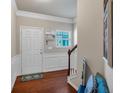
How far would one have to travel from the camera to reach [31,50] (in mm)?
4762

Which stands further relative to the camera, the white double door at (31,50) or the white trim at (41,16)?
the white double door at (31,50)

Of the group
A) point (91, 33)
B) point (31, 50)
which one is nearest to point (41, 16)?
point (31, 50)

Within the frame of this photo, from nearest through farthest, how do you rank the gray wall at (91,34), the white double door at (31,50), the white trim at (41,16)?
the gray wall at (91,34) → the white trim at (41,16) → the white double door at (31,50)

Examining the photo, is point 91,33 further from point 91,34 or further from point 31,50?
point 31,50

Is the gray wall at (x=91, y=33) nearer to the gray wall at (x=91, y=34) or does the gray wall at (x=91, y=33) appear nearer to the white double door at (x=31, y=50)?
the gray wall at (x=91, y=34)

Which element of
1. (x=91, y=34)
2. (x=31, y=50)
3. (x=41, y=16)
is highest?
(x=41, y=16)

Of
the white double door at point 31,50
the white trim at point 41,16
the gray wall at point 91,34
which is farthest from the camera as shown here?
the white double door at point 31,50

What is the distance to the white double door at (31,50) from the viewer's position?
4.61 m

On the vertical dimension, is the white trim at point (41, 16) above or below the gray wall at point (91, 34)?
above

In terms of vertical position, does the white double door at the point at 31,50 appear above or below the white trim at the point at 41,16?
below

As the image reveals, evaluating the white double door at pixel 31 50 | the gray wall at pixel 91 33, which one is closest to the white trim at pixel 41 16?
the white double door at pixel 31 50

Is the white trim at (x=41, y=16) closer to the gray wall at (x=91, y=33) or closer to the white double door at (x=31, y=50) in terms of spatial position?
the white double door at (x=31, y=50)

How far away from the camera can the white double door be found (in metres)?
4.61
